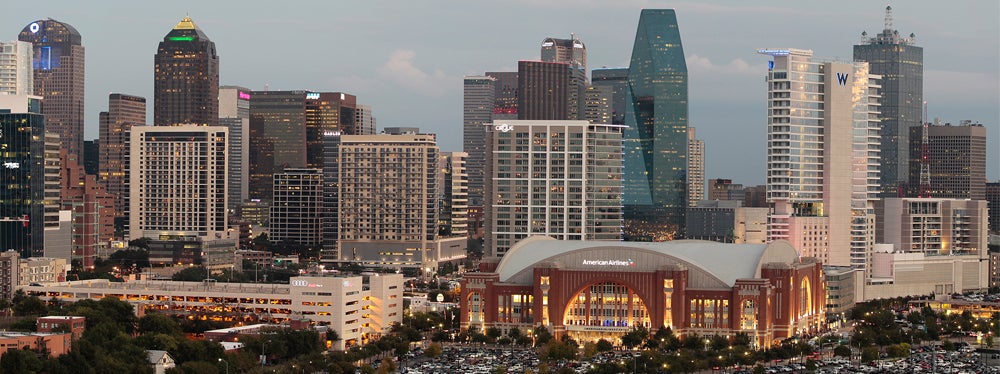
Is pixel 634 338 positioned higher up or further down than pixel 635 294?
further down

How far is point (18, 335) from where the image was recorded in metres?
133

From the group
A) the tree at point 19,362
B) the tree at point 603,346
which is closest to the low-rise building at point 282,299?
the tree at point 603,346

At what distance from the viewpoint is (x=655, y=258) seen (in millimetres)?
169500

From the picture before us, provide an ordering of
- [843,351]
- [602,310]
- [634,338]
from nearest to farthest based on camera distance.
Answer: [843,351] → [634,338] → [602,310]

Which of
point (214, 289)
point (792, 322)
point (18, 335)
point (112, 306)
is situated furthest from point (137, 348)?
point (792, 322)

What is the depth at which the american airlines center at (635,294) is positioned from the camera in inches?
6570

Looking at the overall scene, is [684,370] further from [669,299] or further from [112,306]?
[112,306]

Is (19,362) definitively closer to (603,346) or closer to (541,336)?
(541,336)

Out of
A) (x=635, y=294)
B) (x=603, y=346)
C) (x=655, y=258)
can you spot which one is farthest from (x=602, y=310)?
(x=603, y=346)

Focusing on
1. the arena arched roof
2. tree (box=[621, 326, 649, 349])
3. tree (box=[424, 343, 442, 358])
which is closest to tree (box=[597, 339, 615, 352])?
tree (box=[621, 326, 649, 349])

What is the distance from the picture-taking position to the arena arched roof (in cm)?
16925

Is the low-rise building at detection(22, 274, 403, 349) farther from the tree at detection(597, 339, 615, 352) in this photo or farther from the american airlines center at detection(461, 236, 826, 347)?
the tree at detection(597, 339, 615, 352)

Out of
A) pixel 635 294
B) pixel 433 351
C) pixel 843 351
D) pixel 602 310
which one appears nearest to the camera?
pixel 433 351

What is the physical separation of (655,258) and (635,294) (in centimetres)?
432
